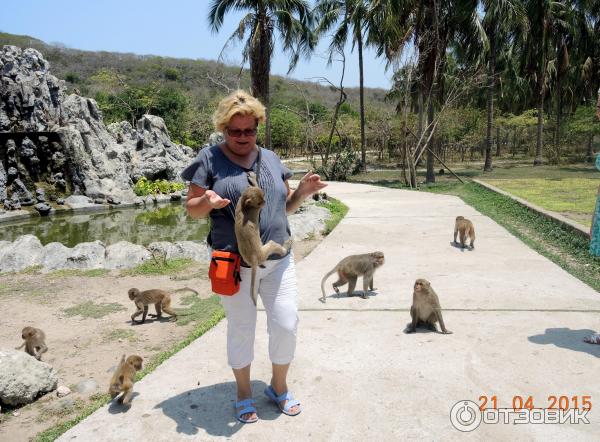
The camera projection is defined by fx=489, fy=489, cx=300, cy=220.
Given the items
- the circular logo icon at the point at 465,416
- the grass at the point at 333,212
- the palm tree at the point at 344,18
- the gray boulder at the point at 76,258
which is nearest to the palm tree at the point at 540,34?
the palm tree at the point at 344,18

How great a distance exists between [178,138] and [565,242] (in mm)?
38209

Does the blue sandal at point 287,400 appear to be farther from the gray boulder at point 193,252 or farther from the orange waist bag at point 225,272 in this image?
the gray boulder at point 193,252

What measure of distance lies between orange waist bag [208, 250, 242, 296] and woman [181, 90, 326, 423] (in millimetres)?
87

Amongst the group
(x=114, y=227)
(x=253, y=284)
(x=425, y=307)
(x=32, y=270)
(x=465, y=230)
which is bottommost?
(x=114, y=227)

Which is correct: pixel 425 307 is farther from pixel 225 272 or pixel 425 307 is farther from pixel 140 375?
pixel 140 375

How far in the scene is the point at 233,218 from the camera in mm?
3076

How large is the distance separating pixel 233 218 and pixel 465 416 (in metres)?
2.02

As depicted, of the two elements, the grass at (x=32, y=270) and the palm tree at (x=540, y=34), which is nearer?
the grass at (x=32, y=270)

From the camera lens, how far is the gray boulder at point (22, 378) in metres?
4.02

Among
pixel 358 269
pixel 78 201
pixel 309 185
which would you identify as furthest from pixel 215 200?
pixel 78 201

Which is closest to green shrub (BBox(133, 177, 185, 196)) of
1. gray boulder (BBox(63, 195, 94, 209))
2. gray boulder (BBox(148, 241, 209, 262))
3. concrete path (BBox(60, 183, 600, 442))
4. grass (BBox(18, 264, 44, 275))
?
gray boulder (BBox(63, 195, 94, 209))

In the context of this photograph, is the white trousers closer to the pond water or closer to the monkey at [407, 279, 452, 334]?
the monkey at [407, 279, 452, 334]

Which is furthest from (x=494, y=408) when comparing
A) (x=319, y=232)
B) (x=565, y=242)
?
(x=319, y=232)

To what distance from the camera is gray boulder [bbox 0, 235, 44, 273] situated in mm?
9016
